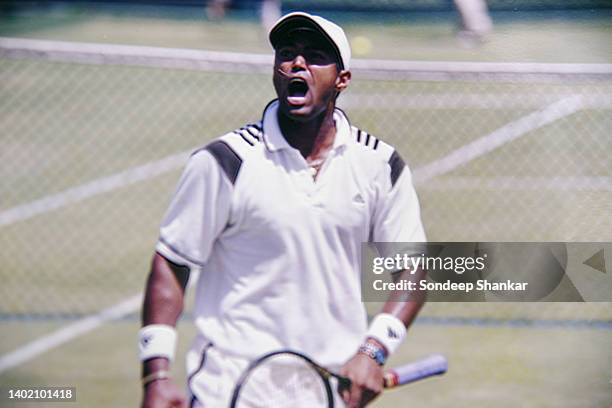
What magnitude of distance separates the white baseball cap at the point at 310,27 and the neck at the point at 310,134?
0.25m

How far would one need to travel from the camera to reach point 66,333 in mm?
6793

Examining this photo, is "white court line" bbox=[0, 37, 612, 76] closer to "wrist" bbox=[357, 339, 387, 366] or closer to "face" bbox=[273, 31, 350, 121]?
"face" bbox=[273, 31, 350, 121]

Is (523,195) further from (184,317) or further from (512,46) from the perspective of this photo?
(184,317)

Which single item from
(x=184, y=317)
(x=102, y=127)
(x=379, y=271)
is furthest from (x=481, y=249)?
(x=102, y=127)

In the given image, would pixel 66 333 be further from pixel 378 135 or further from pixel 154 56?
pixel 378 135

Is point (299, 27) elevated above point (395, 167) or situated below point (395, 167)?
above

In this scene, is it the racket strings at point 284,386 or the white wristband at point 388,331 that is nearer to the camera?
the racket strings at point 284,386

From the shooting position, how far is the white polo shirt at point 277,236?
4.64 meters

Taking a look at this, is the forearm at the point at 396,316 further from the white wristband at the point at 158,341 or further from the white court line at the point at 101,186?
the white court line at the point at 101,186

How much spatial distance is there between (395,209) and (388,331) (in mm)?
473

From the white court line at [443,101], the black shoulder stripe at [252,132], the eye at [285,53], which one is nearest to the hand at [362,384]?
the black shoulder stripe at [252,132]

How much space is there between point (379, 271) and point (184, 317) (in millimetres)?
2024

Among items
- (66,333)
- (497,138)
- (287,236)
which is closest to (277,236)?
(287,236)

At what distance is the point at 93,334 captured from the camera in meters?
6.75
